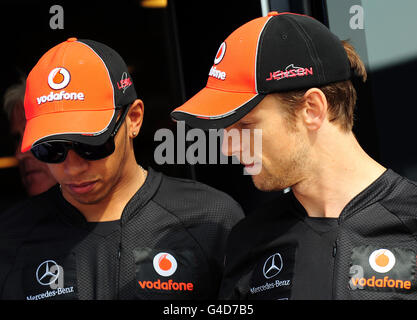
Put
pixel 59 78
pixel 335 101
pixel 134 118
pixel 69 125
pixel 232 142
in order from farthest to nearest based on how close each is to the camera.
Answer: pixel 134 118
pixel 59 78
pixel 69 125
pixel 232 142
pixel 335 101

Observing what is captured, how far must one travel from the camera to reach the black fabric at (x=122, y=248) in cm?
238

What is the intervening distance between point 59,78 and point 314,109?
97cm

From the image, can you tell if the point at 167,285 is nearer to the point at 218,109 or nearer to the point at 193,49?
the point at 218,109

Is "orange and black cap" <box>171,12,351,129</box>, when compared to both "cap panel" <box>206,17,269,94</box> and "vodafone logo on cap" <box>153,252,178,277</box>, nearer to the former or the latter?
"cap panel" <box>206,17,269,94</box>

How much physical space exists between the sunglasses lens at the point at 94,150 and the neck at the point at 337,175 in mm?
701

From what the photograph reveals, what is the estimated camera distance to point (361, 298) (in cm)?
194

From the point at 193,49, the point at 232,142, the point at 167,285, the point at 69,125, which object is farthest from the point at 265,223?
the point at 193,49

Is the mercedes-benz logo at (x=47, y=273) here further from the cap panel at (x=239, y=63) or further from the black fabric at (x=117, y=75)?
the cap panel at (x=239, y=63)

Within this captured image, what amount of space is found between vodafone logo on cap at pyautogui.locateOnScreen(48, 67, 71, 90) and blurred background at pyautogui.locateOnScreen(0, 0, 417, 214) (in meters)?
1.06

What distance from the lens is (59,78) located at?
2422 millimetres

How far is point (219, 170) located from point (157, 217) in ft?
4.20

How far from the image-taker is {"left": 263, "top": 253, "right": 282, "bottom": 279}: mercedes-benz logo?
216 cm

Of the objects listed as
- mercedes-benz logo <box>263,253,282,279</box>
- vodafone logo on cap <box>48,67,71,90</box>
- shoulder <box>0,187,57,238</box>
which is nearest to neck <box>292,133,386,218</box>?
mercedes-benz logo <box>263,253,282,279</box>
